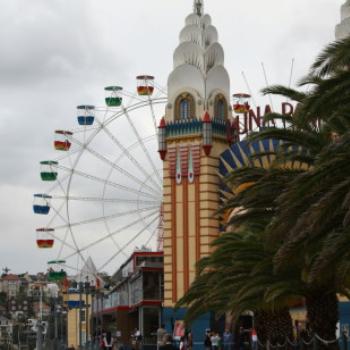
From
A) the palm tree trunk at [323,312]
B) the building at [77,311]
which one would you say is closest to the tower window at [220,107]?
the building at [77,311]

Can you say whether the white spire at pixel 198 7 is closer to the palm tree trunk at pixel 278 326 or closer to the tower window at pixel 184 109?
the tower window at pixel 184 109

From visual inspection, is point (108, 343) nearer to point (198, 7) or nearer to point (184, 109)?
point (184, 109)

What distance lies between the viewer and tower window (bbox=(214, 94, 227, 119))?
197 ft

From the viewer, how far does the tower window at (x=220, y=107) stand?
60.0 m

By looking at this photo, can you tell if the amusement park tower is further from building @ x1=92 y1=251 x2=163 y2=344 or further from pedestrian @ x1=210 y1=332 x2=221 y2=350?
pedestrian @ x1=210 y1=332 x2=221 y2=350

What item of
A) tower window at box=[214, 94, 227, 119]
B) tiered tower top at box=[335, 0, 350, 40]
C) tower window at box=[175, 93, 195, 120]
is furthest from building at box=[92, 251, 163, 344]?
tiered tower top at box=[335, 0, 350, 40]

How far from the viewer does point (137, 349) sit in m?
47.3

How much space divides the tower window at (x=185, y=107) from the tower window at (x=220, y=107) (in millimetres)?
1537

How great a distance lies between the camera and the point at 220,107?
60500 millimetres

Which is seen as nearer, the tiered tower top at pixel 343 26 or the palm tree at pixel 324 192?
the palm tree at pixel 324 192

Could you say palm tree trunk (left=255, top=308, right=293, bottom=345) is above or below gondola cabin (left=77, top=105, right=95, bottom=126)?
below

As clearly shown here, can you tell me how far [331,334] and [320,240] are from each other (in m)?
7.53

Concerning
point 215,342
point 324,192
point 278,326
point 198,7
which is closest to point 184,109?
point 198,7

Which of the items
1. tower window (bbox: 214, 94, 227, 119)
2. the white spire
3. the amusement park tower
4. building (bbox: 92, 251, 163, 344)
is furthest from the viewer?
building (bbox: 92, 251, 163, 344)
